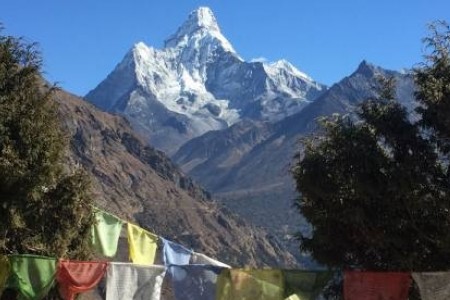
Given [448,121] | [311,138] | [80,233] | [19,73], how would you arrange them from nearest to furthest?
1. [448,121]
2. [311,138]
3. [19,73]
4. [80,233]

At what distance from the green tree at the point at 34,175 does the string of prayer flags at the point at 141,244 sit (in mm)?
1593

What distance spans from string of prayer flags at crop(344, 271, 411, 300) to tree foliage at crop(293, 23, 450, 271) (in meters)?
1.05

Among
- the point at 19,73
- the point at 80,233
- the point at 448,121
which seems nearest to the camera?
the point at 448,121

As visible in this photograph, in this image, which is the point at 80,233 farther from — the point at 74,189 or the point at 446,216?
the point at 446,216

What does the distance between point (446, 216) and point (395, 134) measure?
2275mm

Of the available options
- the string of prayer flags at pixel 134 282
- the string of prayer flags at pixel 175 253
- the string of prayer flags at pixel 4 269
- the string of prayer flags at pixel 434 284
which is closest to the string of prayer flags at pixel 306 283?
the string of prayer flags at pixel 434 284

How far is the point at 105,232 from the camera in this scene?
2412cm

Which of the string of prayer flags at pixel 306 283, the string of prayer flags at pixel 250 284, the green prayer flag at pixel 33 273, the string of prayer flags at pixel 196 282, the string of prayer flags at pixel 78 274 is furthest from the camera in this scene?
the string of prayer flags at pixel 78 274

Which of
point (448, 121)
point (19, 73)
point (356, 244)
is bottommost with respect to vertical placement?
point (356, 244)

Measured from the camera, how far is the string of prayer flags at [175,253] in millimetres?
23862

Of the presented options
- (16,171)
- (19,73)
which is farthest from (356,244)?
(19,73)

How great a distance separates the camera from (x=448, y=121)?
54.1 ft

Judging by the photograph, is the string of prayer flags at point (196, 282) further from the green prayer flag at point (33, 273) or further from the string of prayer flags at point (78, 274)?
the green prayer flag at point (33, 273)

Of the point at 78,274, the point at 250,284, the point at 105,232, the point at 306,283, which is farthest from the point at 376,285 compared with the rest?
the point at 105,232
